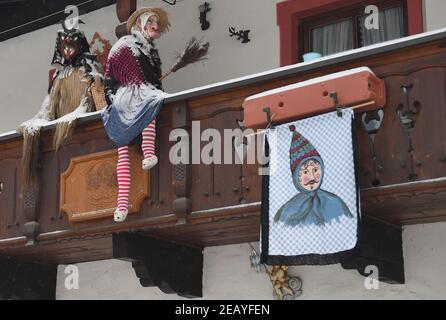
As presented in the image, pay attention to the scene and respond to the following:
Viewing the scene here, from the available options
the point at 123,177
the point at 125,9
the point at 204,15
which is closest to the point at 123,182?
the point at 123,177

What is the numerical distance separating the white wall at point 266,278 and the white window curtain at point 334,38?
2.13 m

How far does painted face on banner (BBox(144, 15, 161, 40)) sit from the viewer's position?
8594mm

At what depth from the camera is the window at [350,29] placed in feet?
30.0

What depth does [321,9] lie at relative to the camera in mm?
9539

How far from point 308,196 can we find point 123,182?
5.85 ft

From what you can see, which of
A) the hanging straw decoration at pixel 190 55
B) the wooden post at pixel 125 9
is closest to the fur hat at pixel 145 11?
the hanging straw decoration at pixel 190 55

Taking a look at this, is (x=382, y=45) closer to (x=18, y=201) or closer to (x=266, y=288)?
(x=266, y=288)

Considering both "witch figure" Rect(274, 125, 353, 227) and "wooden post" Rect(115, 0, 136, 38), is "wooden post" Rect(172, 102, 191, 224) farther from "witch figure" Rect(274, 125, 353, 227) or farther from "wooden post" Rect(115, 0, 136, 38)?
"wooden post" Rect(115, 0, 136, 38)

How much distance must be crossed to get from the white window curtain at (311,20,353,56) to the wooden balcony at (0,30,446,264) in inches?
83.0

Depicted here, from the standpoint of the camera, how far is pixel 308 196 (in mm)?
6863

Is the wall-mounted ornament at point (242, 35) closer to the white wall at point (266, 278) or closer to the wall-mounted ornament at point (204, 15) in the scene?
the wall-mounted ornament at point (204, 15)

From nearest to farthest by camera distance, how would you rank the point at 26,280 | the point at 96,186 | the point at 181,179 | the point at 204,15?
1. the point at 181,179
2. the point at 96,186
3. the point at 26,280
4. the point at 204,15

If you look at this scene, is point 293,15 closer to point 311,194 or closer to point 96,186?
point 96,186

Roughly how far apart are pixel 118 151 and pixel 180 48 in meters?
2.67
